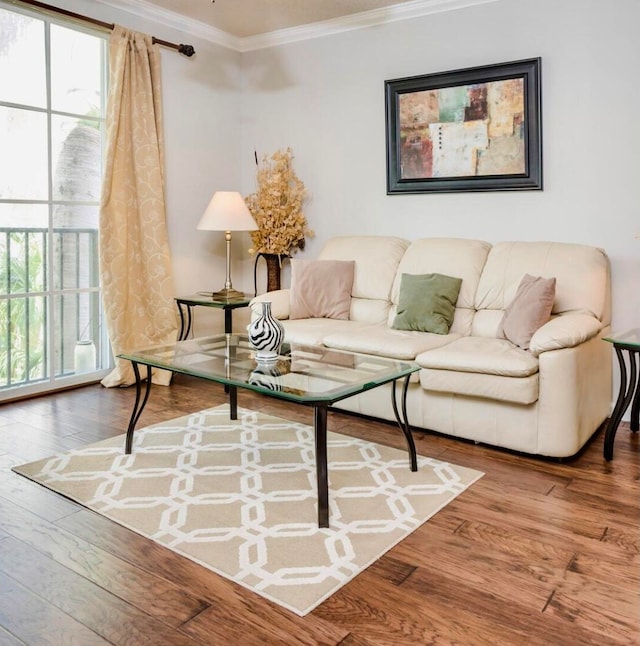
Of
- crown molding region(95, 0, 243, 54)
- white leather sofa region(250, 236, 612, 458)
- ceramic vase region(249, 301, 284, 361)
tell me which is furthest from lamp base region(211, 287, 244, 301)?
crown molding region(95, 0, 243, 54)

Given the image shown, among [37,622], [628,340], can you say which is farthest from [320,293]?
[37,622]

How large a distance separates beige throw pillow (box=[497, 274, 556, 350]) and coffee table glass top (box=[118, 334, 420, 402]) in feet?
2.59

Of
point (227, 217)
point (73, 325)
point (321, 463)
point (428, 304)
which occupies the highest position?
point (227, 217)

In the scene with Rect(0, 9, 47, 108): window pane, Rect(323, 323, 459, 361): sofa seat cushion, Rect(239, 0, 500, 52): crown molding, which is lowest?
Rect(323, 323, 459, 361): sofa seat cushion

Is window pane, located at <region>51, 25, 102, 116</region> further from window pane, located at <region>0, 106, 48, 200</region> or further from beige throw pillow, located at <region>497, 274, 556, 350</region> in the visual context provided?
beige throw pillow, located at <region>497, 274, 556, 350</region>

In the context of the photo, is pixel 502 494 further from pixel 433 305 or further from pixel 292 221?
pixel 292 221

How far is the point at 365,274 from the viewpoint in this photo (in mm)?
4219

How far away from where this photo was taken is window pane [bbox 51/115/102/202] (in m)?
4.11

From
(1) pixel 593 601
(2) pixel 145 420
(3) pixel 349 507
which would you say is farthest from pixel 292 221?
(1) pixel 593 601

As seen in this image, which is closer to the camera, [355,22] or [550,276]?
[550,276]

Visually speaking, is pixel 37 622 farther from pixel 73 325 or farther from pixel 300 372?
pixel 73 325

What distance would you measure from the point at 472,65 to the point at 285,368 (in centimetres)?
249

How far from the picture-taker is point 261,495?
2.57 m

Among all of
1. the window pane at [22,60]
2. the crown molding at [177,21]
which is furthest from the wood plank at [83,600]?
the crown molding at [177,21]
